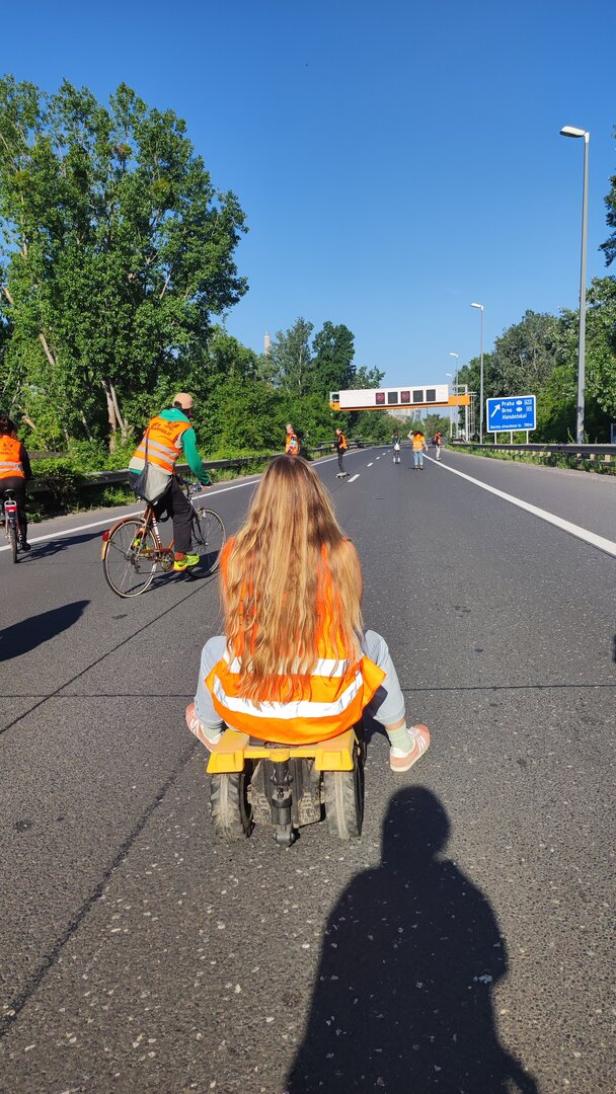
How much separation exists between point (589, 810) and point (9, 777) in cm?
251

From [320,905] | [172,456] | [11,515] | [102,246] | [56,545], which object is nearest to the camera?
[320,905]

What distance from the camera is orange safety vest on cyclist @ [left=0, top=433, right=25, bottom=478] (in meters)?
9.34

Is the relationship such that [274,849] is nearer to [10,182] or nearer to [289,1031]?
[289,1031]

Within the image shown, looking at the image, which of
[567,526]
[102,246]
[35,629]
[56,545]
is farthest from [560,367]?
[35,629]

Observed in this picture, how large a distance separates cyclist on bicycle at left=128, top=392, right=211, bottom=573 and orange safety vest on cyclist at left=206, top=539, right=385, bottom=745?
15.8ft

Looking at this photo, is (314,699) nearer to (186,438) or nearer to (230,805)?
(230,805)

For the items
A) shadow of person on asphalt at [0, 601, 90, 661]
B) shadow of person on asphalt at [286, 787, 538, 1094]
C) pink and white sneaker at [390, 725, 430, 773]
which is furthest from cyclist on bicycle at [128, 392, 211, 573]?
shadow of person on asphalt at [286, 787, 538, 1094]

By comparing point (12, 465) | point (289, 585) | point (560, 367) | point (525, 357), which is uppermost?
point (525, 357)

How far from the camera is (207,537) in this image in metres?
8.61

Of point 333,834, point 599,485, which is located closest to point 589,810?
point 333,834

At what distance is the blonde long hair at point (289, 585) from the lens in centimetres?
250

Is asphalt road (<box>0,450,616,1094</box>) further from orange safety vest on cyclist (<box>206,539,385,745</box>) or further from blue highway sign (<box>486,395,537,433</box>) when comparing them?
blue highway sign (<box>486,395,537,433</box>)

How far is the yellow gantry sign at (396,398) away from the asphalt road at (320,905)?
80.8 m

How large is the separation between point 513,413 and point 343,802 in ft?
130
